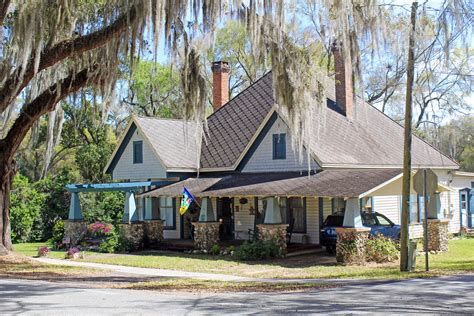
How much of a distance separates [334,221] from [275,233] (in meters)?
2.09

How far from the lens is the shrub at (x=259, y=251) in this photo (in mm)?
20000

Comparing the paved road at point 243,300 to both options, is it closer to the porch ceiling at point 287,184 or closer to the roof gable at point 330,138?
the porch ceiling at point 287,184

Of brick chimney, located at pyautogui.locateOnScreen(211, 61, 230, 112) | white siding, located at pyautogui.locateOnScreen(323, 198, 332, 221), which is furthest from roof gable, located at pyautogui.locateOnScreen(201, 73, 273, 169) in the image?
white siding, located at pyautogui.locateOnScreen(323, 198, 332, 221)

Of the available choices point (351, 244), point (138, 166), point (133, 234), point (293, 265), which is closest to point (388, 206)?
point (351, 244)

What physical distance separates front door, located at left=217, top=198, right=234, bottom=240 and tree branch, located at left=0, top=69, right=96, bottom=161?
10518 millimetres

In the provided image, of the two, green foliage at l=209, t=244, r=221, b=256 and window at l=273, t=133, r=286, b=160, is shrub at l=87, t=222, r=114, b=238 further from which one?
window at l=273, t=133, r=286, b=160

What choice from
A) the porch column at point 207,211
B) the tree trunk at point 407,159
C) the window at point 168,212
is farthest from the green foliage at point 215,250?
the tree trunk at point 407,159

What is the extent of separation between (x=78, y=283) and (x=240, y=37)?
98.4 ft

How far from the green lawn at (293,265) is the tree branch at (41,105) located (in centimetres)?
526

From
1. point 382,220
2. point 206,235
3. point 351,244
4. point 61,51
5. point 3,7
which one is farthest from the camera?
point 206,235

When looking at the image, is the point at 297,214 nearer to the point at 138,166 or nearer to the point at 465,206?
the point at 138,166

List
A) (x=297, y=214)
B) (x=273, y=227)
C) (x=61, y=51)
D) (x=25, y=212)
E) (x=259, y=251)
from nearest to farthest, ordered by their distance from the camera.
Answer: (x=61, y=51) < (x=259, y=251) < (x=273, y=227) < (x=297, y=214) < (x=25, y=212)

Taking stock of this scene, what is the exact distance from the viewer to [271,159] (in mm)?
24375

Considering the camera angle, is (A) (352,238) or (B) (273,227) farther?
(B) (273,227)
